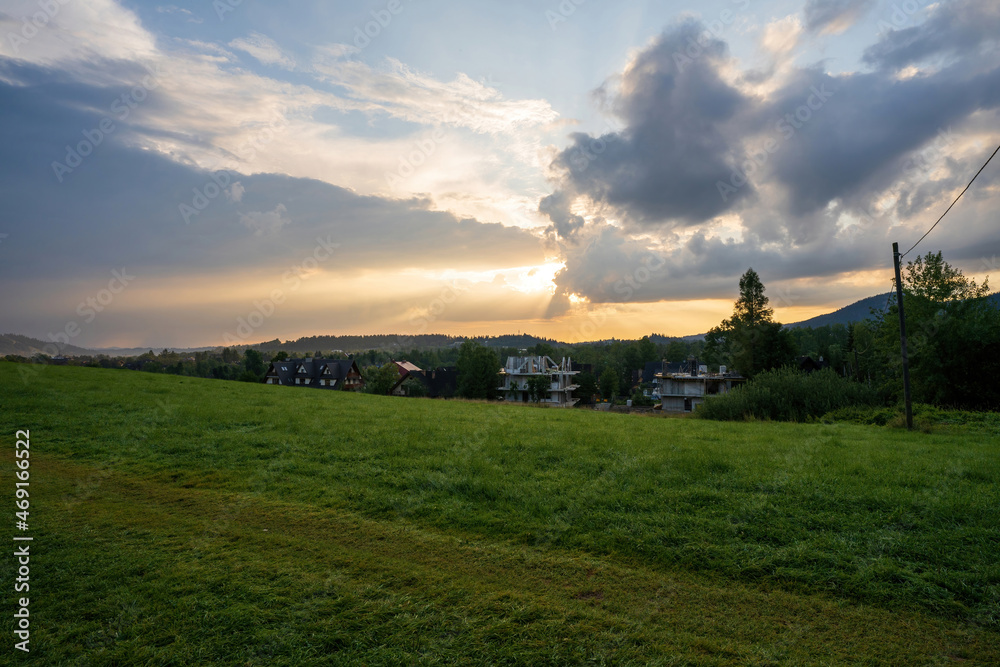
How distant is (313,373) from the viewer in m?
74.6

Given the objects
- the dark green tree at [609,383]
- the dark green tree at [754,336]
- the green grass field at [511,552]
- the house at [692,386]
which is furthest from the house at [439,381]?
the green grass field at [511,552]

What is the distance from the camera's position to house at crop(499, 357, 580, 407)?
194 feet

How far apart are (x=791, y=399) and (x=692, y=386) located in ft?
91.6

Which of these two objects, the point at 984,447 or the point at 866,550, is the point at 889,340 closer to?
the point at 984,447

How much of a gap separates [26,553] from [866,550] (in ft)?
35.5

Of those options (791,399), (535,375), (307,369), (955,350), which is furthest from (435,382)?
(955,350)

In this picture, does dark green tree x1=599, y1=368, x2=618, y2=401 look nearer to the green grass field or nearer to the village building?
the village building

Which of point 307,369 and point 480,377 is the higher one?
point 307,369

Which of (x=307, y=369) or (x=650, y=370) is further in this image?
(x=650, y=370)

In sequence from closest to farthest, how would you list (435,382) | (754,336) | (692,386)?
1. (754,336)
2. (692,386)
3. (435,382)

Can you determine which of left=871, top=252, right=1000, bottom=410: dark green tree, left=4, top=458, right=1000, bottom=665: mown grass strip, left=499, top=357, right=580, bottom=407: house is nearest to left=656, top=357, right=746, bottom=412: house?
left=499, top=357, right=580, bottom=407: house

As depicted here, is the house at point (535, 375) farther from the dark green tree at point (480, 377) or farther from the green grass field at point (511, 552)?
the green grass field at point (511, 552)

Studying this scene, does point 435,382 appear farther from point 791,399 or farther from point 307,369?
point 791,399

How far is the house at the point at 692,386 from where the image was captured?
1929 inches
